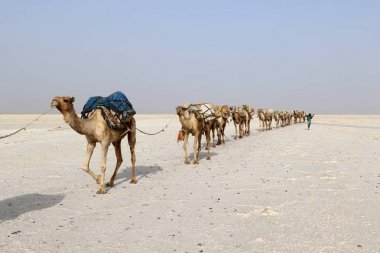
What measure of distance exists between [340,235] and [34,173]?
10.5 m

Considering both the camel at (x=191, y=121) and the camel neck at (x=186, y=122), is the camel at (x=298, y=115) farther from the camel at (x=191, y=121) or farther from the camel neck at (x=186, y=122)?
the camel neck at (x=186, y=122)

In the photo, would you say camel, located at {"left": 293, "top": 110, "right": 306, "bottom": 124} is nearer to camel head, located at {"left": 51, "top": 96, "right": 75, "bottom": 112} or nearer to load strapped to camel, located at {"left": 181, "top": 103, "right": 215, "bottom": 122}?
load strapped to camel, located at {"left": 181, "top": 103, "right": 215, "bottom": 122}

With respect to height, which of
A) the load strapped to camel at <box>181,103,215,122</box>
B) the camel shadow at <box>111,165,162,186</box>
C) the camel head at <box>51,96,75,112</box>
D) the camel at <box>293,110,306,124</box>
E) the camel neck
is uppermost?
the camel head at <box>51,96,75,112</box>

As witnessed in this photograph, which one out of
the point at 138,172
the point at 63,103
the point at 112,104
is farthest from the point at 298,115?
the point at 63,103

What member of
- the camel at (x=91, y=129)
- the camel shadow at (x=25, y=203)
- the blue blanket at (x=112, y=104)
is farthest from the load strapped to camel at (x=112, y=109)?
the camel shadow at (x=25, y=203)

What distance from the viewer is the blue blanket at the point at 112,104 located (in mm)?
10141

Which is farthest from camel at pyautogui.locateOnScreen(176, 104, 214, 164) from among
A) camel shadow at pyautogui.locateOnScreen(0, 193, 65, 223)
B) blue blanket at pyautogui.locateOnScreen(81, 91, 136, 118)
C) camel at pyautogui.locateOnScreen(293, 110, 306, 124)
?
camel at pyautogui.locateOnScreen(293, 110, 306, 124)

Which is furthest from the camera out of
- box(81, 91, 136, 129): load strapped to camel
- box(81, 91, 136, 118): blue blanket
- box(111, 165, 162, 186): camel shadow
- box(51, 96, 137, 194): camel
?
box(111, 165, 162, 186): camel shadow

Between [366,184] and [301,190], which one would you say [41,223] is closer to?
[301,190]

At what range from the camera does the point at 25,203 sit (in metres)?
8.52

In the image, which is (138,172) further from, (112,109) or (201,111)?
(201,111)

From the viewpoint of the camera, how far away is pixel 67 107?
28.3ft

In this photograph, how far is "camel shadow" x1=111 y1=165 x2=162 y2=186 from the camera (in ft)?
38.5

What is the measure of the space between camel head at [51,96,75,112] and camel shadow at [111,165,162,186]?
3.15 meters
